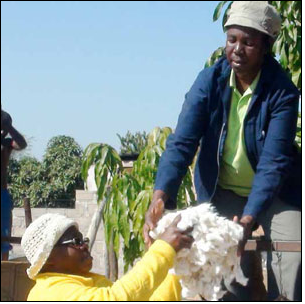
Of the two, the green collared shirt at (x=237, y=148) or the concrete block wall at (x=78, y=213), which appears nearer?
the green collared shirt at (x=237, y=148)

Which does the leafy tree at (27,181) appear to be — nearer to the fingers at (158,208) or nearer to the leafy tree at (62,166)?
the leafy tree at (62,166)

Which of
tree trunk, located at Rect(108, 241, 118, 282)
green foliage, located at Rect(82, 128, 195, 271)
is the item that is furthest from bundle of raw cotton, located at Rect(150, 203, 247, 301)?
tree trunk, located at Rect(108, 241, 118, 282)

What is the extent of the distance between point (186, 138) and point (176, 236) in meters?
0.45

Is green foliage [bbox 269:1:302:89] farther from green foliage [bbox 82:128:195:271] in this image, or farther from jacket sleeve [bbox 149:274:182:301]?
jacket sleeve [bbox 149:274:182:301]

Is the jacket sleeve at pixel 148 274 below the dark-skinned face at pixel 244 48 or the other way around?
below

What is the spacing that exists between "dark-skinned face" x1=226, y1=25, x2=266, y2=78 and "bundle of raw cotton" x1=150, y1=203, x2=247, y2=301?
502 millimetres

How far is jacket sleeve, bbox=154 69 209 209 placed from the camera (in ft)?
8.49

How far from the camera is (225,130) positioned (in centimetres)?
260

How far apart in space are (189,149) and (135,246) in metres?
2.24

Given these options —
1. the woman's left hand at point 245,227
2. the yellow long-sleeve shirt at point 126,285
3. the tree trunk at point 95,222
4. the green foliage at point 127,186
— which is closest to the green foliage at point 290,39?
the green foliage at point 127,186

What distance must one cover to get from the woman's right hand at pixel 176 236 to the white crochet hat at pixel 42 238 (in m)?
0.40

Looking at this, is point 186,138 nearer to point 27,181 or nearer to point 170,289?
point 170,289

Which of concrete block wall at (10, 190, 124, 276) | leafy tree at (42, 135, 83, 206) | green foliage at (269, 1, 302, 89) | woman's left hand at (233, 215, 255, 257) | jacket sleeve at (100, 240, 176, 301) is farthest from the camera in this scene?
concrete block wall at (10, 190, 124, 276)

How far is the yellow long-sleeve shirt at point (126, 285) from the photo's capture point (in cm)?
226
